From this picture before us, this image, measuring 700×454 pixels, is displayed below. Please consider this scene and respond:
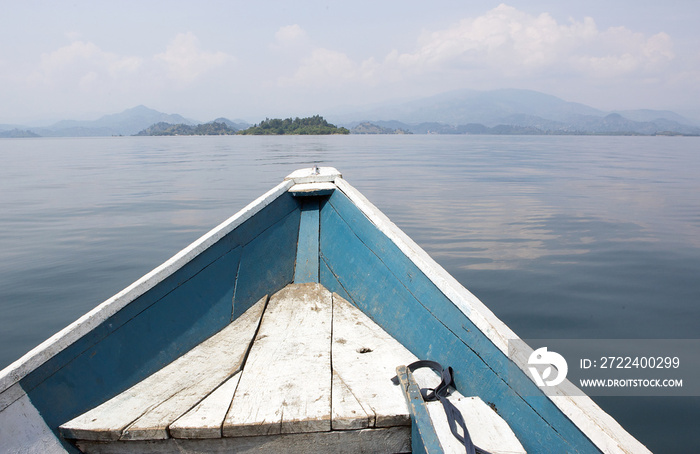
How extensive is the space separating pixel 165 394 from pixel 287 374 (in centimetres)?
64

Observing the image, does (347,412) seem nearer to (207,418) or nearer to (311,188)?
(207,418)

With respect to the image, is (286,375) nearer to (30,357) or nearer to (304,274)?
(30,357)

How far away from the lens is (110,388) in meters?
2.26

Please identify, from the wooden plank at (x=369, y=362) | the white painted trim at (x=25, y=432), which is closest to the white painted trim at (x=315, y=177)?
the wooden plank at (x=369, y=362)

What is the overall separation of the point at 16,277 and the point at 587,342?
26.2 feet

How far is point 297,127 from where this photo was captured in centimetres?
11188

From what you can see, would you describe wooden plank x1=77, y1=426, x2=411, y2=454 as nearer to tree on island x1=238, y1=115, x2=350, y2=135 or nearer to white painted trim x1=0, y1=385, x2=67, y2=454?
white painted trim x1=0, y1=385, x2=67, y2=454

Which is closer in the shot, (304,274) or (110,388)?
(110,388)

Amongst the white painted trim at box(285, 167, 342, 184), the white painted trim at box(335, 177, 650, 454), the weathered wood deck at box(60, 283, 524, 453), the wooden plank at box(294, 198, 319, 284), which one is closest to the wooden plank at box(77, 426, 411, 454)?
the weathered wood deck at box(60, 283, 524, 453)

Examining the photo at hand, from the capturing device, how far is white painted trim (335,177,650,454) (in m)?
1.45

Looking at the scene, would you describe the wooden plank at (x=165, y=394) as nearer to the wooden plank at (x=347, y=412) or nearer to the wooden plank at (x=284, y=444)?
the wooden plank at (x=284, y=444)

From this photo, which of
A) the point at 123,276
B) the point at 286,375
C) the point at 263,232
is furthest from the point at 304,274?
the point at 123,276

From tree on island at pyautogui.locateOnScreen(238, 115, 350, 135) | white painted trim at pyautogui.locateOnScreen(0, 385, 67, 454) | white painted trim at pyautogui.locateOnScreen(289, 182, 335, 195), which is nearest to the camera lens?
white painted trim at pyautogui.locateOnScreen(0, 385, 67, 454)

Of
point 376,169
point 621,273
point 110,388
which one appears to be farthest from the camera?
point 376,169
